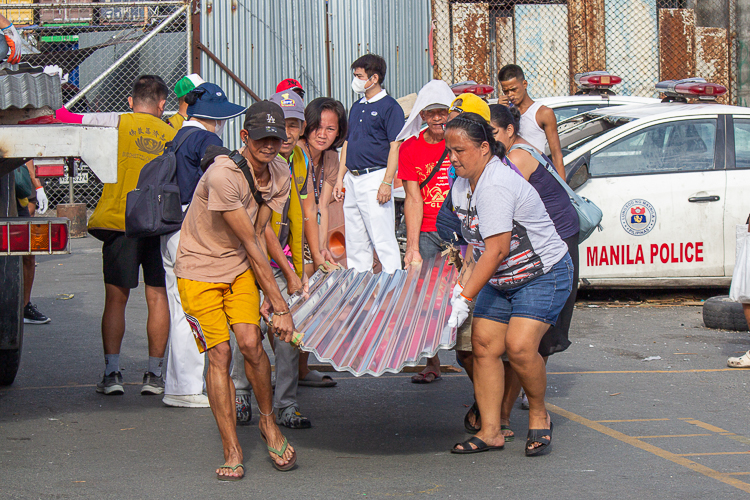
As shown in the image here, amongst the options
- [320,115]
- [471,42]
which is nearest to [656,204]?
[320,115]

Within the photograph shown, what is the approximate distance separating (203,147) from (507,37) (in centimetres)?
1105

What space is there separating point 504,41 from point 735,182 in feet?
25.6

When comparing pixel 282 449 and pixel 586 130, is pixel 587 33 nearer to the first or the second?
pixel 586 130

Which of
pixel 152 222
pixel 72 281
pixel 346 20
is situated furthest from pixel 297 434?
pixel 346 20

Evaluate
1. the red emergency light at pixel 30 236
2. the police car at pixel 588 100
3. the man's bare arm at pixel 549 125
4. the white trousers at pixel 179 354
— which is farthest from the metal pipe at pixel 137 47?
the red emergency light at pixel 30 236

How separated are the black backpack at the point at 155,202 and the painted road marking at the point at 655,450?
2.50 meters

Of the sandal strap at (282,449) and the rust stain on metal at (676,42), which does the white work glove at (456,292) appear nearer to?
the sandal strap at (282,449)

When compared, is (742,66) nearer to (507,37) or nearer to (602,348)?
(507,37)

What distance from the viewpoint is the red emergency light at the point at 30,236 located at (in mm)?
3980

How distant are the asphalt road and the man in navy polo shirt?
3.26 feet

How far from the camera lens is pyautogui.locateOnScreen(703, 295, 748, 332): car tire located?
7301 mm

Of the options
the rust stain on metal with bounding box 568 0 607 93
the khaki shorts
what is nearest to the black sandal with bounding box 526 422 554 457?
the khaki shorts

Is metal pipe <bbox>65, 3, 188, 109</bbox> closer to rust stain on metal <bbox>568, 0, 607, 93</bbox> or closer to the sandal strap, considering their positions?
rust stain on metal <bbox>568, 0, 607, 93</bbox>

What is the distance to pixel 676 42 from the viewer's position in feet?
50.3
